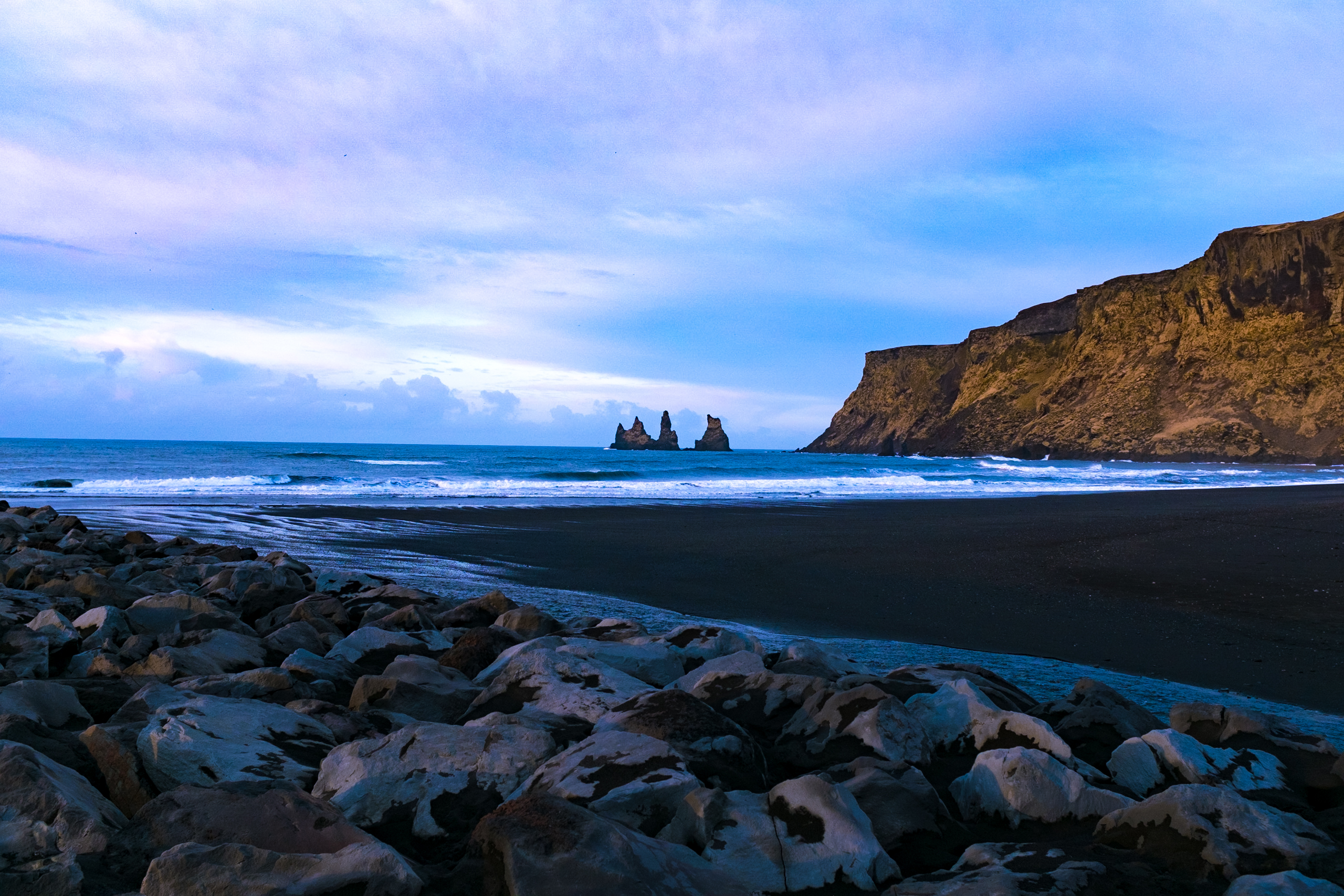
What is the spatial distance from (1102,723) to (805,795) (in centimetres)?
153

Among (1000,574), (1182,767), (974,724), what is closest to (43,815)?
(974,724)

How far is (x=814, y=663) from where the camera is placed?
3805 mm

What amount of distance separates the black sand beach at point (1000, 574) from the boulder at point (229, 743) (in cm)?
388

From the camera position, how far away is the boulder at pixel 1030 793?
7.23ft

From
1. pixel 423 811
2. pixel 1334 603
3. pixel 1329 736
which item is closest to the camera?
pixel 423 811

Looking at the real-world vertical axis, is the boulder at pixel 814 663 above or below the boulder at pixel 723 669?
below

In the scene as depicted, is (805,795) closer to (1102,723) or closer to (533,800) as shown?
(533,800)

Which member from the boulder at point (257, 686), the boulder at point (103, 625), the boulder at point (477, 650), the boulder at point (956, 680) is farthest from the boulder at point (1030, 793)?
the boulder at point (103, 625)

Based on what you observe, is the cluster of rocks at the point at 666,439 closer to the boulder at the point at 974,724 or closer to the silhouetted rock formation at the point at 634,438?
the silhouetted rock formation at the point at 634,438

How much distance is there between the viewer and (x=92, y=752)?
7.70ft

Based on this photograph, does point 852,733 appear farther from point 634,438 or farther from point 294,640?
point 634,438

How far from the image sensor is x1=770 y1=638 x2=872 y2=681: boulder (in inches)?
146

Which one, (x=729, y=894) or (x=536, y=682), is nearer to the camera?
(x=729, y=894)

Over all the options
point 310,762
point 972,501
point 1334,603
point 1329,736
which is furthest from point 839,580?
point 972,501
